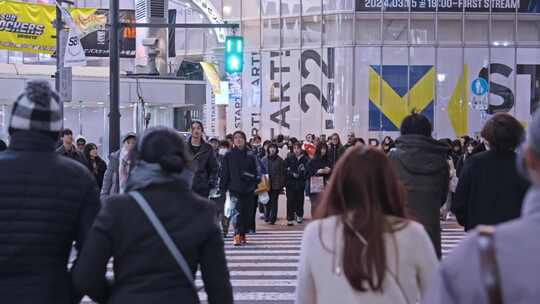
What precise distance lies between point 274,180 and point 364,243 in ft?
56.7

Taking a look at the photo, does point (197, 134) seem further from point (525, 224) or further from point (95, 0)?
point (95, 0)

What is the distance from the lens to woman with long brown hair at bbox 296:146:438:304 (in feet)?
13.0

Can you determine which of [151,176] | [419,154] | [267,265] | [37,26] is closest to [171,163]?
[151,176]

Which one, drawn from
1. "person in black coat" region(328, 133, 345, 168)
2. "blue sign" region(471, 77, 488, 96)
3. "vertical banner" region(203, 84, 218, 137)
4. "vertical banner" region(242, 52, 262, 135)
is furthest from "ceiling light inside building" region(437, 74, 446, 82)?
"person in black coat" region(328, 133, 345, 168)

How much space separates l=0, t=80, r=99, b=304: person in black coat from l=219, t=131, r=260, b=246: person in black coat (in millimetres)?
11554

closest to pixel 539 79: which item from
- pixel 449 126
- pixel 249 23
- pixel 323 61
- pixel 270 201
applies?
pixel 449 126

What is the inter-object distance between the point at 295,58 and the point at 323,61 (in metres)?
1.22

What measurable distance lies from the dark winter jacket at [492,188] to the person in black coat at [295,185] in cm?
1368

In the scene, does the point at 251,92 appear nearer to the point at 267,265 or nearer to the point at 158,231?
the point at 267,265

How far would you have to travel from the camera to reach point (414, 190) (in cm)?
755

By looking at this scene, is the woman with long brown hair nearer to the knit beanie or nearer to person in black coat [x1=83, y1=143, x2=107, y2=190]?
the knit beanie

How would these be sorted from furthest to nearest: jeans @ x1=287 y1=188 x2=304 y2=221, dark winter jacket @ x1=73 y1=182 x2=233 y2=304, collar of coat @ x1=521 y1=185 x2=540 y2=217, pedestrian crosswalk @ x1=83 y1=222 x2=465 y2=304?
jeans @ x1=287 y1=188 x2=304 y2=221 < pedestrian crosswalk @ x1=83 y1=222 x2=465 y2=304 < dark winter jacket @ x1=73 y1=182 x2=233 y2=304 < collar of coat @ x1=521 y1=185 x2=540 y2=217

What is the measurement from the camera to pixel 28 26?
29.3 meters

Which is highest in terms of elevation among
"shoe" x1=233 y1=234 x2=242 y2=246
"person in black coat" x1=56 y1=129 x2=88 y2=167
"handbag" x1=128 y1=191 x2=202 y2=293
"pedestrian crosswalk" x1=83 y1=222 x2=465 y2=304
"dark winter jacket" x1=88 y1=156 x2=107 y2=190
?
"person in black coat" x1=56 y1=129 x2=88 y2=167
